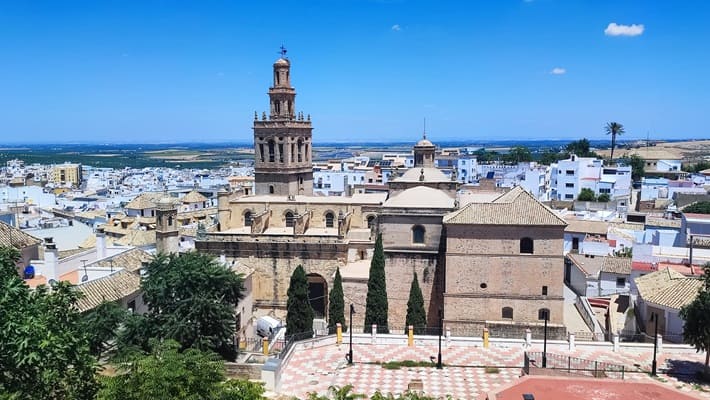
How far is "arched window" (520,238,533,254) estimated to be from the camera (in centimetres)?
2625

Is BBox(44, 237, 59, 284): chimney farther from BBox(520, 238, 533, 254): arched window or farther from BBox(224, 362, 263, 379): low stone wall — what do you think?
BBox(520, 238, 533, 254): arched window

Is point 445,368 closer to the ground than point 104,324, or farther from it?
closer to the ground

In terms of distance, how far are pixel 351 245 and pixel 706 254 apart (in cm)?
1882

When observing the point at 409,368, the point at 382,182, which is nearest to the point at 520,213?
the point at 409,368

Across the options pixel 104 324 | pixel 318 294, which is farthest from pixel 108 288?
pixel 318 294

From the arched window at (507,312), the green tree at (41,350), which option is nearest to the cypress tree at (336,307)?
the arched window at (507,312)

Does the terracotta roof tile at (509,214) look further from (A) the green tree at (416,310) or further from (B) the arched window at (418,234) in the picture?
(A) the green tree at (416,310)

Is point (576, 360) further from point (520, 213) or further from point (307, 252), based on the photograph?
point (307, 252)

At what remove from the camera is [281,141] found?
1543 inches

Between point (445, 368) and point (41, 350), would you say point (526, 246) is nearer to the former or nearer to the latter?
point (445, 368)

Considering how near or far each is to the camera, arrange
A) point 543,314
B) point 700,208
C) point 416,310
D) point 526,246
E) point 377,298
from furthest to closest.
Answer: point 700,208
point 377,298
point 416,310
point 526,246
point 543,314

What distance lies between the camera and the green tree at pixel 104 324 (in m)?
17.9

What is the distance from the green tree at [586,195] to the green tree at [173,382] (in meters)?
59.1

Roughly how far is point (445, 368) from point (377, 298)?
6.78 m
